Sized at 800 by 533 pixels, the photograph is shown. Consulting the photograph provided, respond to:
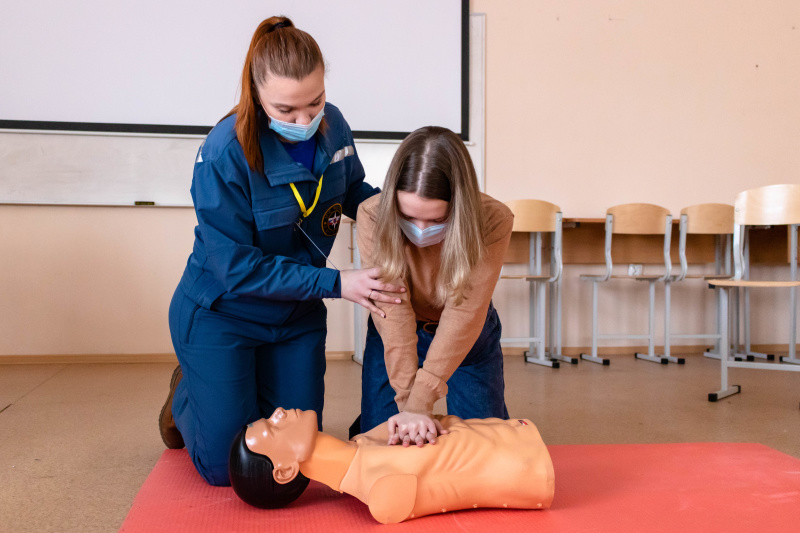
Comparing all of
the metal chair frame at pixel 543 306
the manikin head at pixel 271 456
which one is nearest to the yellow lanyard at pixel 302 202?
the manikin head at pixel 271 456

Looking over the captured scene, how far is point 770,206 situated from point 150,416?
9.54 ft

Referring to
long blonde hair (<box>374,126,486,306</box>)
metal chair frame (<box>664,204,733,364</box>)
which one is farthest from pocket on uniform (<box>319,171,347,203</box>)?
metal chair frame (<box>664,204,733,364</box>)

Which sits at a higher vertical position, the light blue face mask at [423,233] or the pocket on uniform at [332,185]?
the pocket on uniform at [332,185]

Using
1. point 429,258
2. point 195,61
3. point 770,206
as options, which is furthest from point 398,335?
point 195,61

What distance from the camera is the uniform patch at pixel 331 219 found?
5.54ft

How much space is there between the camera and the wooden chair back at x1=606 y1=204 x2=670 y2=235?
3.82 m

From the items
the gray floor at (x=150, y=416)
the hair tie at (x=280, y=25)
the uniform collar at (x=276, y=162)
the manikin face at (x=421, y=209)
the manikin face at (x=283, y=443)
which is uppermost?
the hair tie at (x=280, y=25)

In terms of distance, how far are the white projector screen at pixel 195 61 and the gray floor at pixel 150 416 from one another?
1.50 meters

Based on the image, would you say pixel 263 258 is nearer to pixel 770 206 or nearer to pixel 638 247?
pixel 770 206

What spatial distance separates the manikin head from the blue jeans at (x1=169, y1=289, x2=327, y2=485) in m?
0.28

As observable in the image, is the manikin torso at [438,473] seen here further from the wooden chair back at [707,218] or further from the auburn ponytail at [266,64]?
the wooden chair back at [707,218]

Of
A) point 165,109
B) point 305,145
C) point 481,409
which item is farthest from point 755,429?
point 165,109

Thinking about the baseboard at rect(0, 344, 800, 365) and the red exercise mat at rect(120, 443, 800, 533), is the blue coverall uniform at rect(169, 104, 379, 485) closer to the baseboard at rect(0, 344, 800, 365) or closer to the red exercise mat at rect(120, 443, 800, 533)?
the red exercise mat at rect(120, 443, 800, 533)

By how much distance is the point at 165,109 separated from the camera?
3.71 meters
